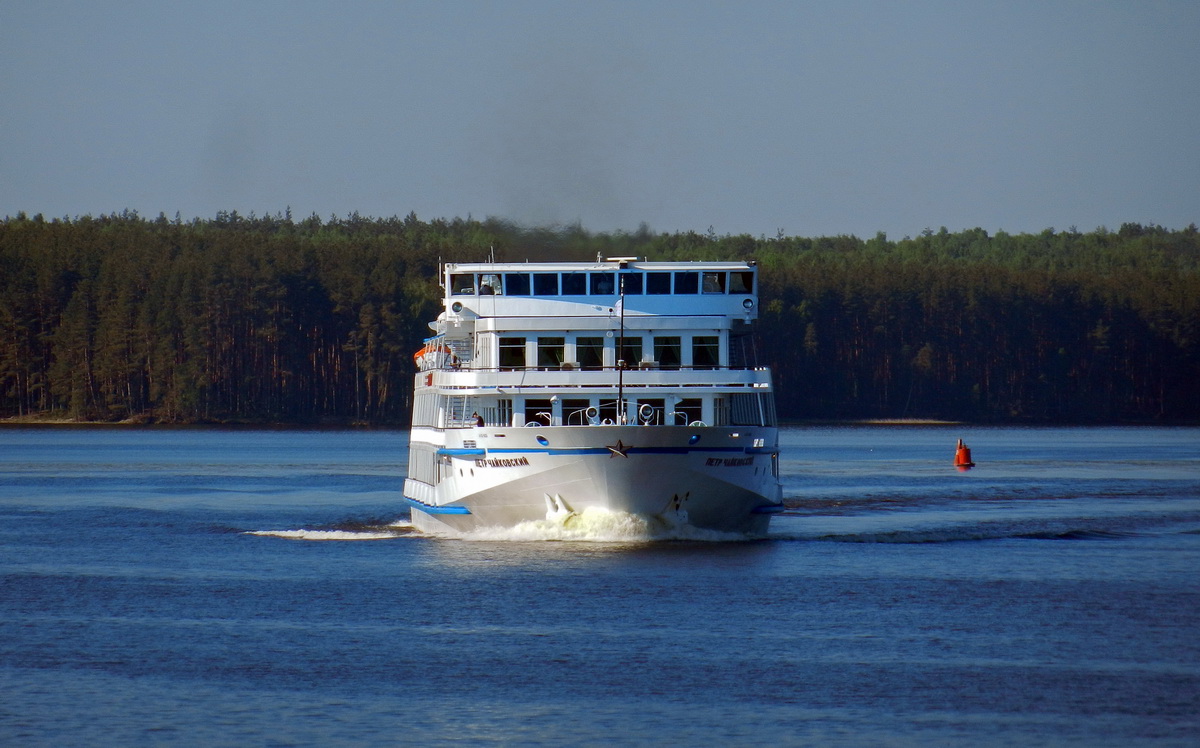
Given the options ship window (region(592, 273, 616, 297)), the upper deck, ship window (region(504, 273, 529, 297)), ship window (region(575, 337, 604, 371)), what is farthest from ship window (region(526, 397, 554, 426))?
ship window (region(592, 273, 616, 297))

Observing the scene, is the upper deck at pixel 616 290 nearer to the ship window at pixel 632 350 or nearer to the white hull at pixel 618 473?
the ship window at pixel 632 350

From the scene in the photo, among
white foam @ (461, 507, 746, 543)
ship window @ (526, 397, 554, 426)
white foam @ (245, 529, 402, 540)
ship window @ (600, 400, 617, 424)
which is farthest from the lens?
white foam @ (245, 529, 402, 540)

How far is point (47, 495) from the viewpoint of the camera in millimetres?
74875

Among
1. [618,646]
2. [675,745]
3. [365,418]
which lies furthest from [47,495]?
[365,418]

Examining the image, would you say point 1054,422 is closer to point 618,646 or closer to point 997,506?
point 997,506

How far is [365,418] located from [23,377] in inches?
1523

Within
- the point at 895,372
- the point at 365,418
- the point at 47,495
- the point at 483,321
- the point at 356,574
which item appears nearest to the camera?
the point at 356,574

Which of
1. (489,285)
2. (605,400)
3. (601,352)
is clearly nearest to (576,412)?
(605,400)

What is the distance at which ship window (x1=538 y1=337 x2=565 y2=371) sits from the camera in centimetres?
4856

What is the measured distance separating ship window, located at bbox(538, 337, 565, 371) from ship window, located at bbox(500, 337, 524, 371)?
575mm

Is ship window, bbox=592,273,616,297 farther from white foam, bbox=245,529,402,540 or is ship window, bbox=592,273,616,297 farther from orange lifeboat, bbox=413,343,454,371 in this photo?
white foam, bbox=245,529,402,540

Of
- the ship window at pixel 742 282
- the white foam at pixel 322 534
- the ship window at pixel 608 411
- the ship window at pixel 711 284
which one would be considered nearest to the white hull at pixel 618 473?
the ship window at pixel 608 411

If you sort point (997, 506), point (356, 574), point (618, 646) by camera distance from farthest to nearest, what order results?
point (997, 506), point (356, 574), point (618, 646)

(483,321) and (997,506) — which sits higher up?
(483,321)
